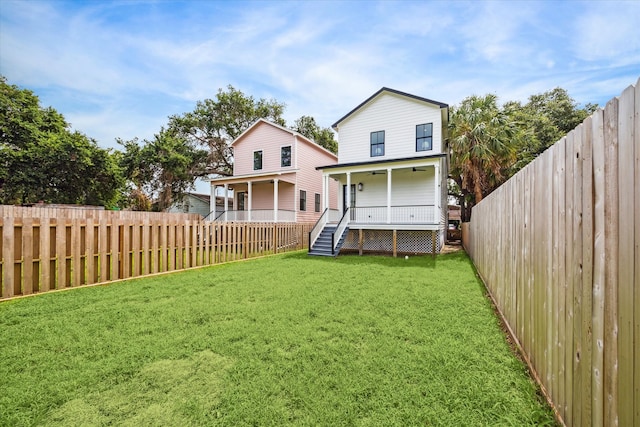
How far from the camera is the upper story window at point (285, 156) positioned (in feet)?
63.8

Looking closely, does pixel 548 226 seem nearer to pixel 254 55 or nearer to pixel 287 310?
pixel 287 310

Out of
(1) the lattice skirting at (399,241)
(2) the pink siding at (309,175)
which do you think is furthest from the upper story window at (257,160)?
(1) the lattice skirting at (399,241)

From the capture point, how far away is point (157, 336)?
3.65m

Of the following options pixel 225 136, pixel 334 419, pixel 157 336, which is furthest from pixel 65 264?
pixel 225 136

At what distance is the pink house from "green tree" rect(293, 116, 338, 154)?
919 centimetres

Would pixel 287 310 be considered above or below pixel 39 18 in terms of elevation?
below

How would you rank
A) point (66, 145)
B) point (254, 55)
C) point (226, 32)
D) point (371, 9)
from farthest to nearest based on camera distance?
point (66, 145) → point (254, 55) → point (226, 32) → point (371, 9)

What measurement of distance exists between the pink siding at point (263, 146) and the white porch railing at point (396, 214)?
707 centimetres

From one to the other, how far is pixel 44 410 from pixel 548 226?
4.36 meters

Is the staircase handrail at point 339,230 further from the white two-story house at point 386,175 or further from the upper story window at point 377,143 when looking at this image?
the upper story window at point 377,143

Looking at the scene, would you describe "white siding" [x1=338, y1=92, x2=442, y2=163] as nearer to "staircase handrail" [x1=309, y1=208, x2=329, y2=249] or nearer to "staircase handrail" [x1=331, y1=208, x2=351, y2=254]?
"staircase handrail" [x1=309, y1=208, x2=329, y2=249]

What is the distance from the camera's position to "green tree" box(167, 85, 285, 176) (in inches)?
1003

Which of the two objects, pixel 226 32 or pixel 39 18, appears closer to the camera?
pixel 39 18

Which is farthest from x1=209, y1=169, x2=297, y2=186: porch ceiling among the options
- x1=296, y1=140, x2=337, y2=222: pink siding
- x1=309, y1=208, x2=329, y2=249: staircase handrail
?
x1=309, y1=208, x2=329, y2=249: staircase handrail
